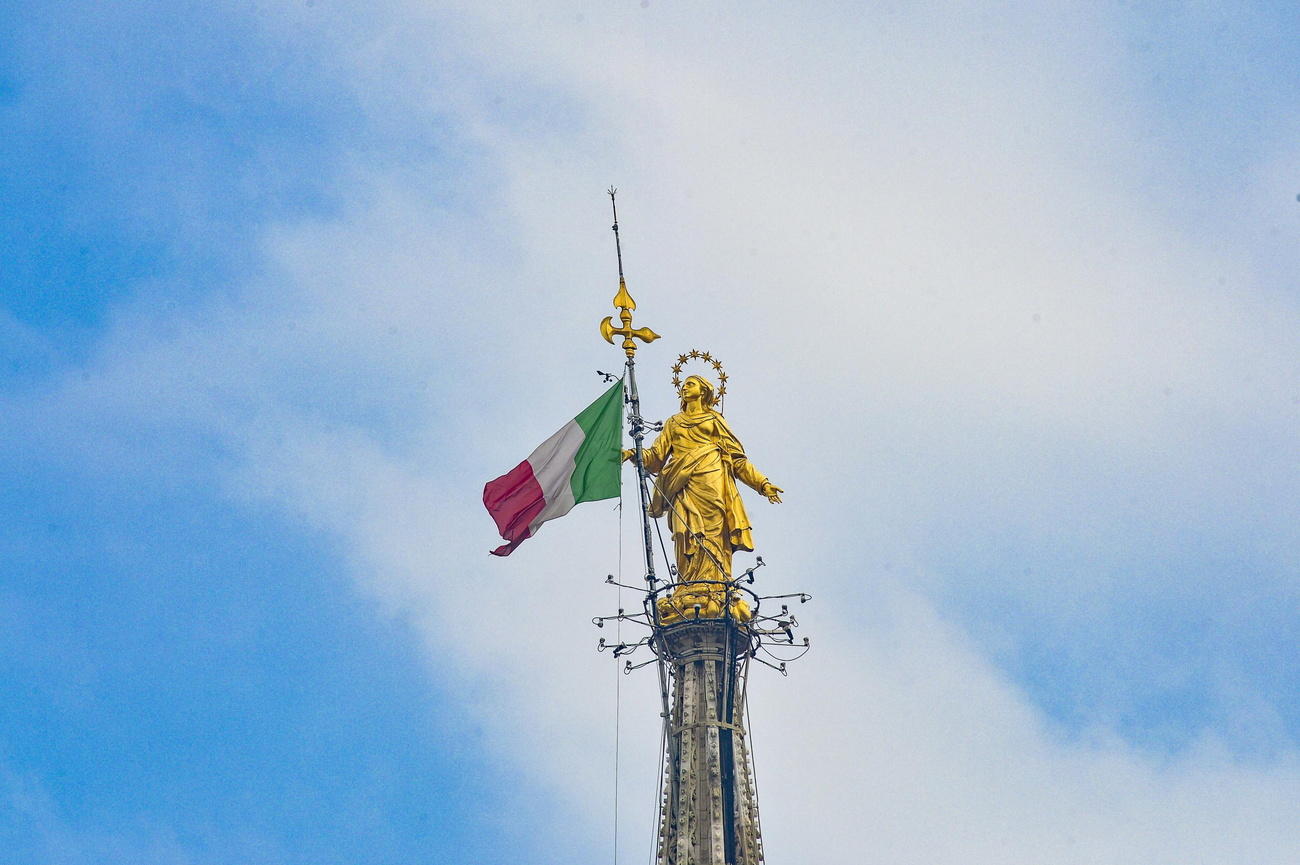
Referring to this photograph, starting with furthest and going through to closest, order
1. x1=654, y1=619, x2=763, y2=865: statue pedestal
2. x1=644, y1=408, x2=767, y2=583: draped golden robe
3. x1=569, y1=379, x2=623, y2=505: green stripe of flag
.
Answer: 1. x1=569, y1=379, x2=623, y2=505: green stripe of flag
2. x1=644, y1=408, x2=767, y2=583: draped golden robe
3. x1=654, y1=619, x2=763, y2=865: statue pedestal

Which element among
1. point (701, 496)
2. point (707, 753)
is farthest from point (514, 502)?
point (707, 753)

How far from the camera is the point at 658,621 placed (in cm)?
11512

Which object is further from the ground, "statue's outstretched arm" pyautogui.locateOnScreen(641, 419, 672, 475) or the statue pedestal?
"statue's outstretched arm" pyautogui.locateOnScreen(641, 419, 672, 475)

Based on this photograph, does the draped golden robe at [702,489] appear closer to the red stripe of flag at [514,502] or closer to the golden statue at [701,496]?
the golden statue at [701,496]

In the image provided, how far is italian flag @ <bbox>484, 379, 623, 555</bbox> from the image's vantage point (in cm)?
11819

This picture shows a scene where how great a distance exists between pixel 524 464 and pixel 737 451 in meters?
6.82

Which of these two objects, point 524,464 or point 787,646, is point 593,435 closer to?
point 524,464

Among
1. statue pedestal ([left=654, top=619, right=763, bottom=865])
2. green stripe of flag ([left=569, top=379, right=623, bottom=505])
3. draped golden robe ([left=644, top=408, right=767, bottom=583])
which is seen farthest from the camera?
green stripe of flag ([left=569, top=379, right=623, bottom=505])

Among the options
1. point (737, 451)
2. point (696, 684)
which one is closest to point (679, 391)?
point (737, 451)

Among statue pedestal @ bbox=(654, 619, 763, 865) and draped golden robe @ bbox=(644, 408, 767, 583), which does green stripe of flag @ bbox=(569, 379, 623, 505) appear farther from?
statue pedestal @ bbox=(654, 619, 763, 865)

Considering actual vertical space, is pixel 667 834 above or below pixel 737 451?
below

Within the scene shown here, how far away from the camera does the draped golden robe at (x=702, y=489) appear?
116 m

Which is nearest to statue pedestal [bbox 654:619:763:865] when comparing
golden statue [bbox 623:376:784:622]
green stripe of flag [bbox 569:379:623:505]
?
golden statue [bbox 623:376:784:622]

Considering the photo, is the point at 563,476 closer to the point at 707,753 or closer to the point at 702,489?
the point at 702,489
